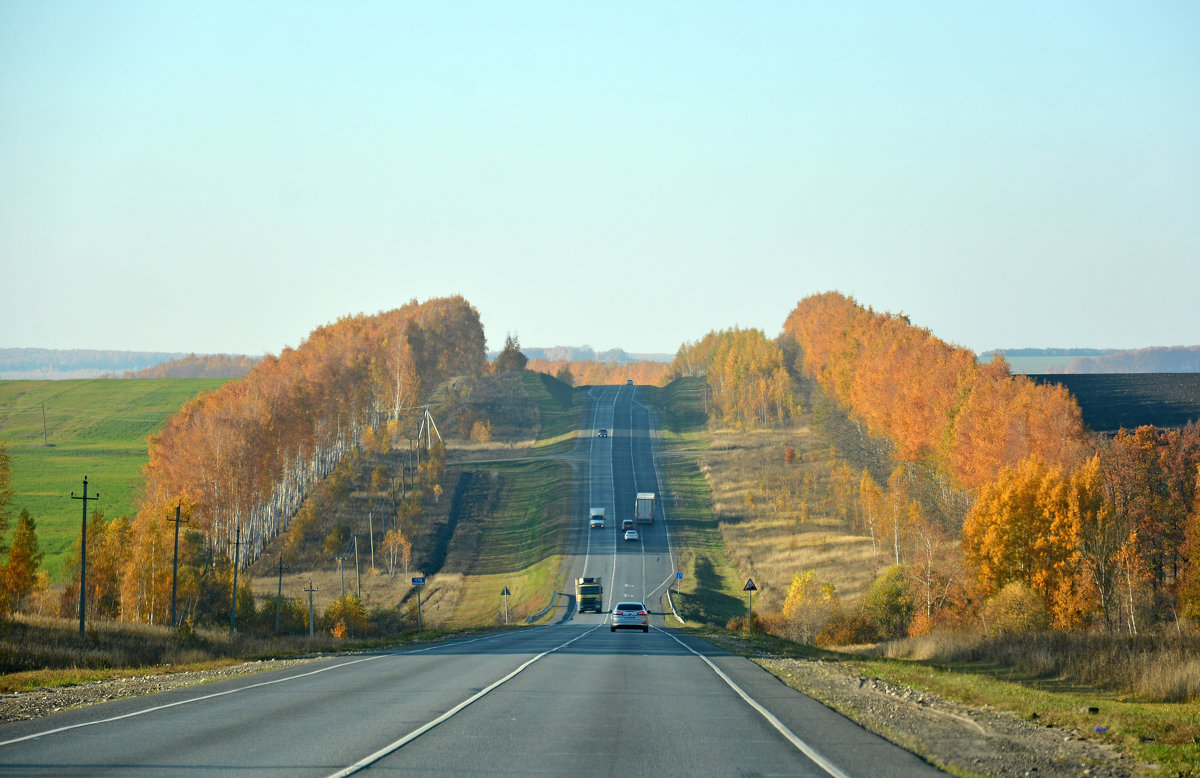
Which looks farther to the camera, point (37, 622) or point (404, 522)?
point (404, 522)

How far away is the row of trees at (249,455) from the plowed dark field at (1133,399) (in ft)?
259

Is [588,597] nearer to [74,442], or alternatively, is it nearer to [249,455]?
[249,455]

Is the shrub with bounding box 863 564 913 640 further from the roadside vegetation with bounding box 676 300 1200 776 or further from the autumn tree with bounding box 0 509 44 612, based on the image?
the autumn tree with bounding box 0 509 44 612

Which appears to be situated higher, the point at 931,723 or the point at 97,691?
the point at 931,723

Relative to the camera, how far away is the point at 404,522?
9812 centimetres

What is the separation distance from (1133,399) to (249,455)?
103 meters

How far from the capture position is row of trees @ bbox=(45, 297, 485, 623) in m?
69.4

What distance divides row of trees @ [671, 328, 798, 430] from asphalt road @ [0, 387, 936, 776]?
446ft

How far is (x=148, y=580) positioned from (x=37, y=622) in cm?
3669

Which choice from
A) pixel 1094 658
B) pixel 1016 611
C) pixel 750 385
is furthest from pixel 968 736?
pixel 750 385

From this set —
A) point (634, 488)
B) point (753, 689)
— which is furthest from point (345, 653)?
point (634, 488)

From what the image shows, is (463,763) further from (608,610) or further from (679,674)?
(608,610)

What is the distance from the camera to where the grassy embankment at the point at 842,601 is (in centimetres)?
1391

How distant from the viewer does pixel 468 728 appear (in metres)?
12.4
